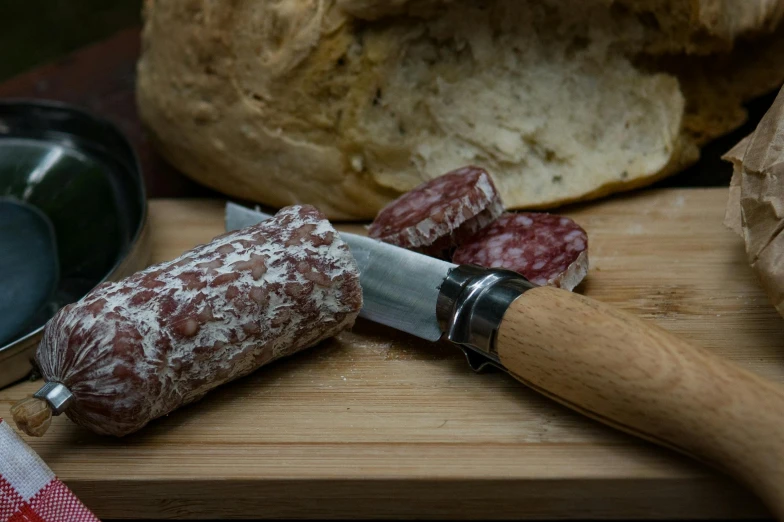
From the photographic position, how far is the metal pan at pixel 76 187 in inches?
61.3

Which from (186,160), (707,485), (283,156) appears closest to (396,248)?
(283,156)

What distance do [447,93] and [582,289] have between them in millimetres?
573

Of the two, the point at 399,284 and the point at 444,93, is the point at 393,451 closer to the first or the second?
the point at 399,284

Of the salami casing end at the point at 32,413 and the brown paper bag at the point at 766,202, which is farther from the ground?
the brown paper bag at the point at 766,202

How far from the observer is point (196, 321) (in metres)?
1.14

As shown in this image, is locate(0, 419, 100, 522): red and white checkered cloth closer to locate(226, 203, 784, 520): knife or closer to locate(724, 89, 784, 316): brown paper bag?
locate(226, 203, 784, 520): knife

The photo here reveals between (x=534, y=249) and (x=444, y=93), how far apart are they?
526 millimetres

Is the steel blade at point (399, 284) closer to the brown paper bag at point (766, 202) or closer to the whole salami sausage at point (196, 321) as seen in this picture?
the whole salami sausage at point (196, 321)

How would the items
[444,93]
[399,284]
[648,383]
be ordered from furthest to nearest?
1. [444,93]
2. [399,284]
3. [648,383]

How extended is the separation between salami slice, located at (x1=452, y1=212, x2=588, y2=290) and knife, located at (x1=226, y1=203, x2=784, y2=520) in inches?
5.7

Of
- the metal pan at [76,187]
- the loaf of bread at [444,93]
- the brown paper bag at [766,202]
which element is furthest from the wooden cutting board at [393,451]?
the loaf of bread at [444,93]

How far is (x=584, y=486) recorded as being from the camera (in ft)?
3.63

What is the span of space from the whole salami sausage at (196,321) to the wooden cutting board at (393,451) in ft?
0.21

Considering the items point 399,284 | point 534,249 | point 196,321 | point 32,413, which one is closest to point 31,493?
point 32,413
